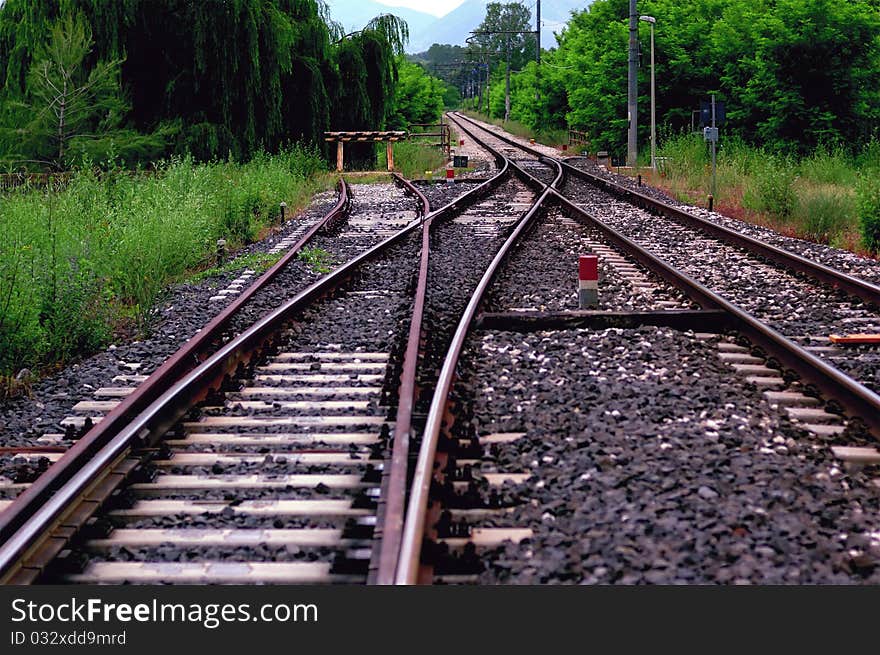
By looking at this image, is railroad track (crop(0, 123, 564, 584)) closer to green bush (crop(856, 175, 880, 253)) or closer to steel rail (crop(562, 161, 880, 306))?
steel rail (crop(562, 161, 880, 306))

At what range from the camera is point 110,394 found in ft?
20.0

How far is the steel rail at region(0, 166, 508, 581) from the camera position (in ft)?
12.2

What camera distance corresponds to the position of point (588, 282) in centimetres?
815

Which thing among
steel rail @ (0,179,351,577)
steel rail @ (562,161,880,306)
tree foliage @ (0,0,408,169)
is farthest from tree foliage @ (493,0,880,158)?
steel rail @ (0,179,351,577)

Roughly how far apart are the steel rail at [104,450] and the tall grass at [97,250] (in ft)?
5.00

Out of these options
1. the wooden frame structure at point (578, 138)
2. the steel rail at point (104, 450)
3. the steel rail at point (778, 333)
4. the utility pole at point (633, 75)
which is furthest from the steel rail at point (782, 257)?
the wooden frame structure at point (578, 138)

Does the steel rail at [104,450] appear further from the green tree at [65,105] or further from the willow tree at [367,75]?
the willow tree at [367,75]

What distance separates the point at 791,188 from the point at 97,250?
39.7ft

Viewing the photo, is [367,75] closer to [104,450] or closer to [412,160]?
[412,160]

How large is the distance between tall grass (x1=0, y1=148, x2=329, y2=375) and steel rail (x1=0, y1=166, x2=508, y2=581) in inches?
60.0

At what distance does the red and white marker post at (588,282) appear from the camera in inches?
316

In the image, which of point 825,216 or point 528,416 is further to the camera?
point 825,216

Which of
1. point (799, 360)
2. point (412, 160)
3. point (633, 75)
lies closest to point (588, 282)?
point (799, 360)

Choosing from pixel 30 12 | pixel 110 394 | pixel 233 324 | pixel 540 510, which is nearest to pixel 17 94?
pixel 30 12
